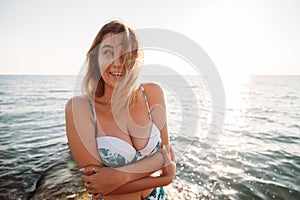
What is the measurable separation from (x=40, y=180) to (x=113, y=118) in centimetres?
543

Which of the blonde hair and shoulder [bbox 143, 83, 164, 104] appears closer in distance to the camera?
the blonde hair

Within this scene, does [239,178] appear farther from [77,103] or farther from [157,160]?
[77,103]

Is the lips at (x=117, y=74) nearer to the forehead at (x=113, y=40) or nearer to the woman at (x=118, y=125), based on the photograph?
the woman at (x=118, y=125)

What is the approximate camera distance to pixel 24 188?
6125 millimetres

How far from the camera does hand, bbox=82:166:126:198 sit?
2027 mm

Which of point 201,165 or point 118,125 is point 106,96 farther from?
point 201,165

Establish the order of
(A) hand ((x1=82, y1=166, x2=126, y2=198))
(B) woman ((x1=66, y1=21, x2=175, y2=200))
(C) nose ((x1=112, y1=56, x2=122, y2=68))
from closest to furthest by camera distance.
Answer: (A) hand ((x1=82, y1=166, x2=126, y2=198)) → (B) woman ((x1=66, y1=21, x2=175, y2=200)) → (C) nose ((x1=112, y1=56, x2=122, y2=68))

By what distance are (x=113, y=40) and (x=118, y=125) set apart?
86cm

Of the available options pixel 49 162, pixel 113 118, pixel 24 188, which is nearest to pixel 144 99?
pixel 113 118

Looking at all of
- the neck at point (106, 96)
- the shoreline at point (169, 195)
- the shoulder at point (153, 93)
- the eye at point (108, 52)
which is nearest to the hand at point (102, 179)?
the neck at point (106, 96)

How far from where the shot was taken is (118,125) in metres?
2.38

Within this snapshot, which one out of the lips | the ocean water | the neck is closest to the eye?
the lips

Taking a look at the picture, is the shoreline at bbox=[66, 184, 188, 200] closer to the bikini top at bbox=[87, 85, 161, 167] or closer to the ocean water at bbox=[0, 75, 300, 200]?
the ocean water at bbox=[0, 75, 300, 200]

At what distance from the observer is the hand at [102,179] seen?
2.03 metres
